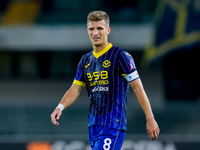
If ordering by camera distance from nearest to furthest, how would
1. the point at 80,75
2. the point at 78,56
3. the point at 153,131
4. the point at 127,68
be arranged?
the point at 153,131 < the point at 127,68 < the point at 80,75 < the point at 78,56

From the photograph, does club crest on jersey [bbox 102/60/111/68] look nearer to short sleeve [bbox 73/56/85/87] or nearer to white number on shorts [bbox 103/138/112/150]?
short sleeve [bbox 73/56/85/87]

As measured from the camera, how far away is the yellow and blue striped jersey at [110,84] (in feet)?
12.3

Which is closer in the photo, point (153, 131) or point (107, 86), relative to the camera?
point (153, 131)

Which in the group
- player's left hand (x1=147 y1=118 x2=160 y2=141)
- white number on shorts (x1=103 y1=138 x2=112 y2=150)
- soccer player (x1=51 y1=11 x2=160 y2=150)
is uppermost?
soccer player (x1=51 y1=11 x2=160 y2=150)

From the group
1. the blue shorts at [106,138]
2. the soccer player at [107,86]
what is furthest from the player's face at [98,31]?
the blue shorts at [106,138]

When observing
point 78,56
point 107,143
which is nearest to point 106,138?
point 107,143

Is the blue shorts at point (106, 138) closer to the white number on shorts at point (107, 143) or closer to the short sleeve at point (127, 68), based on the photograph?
the white number on shorts at point (107, 143)

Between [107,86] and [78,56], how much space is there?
1393 cm

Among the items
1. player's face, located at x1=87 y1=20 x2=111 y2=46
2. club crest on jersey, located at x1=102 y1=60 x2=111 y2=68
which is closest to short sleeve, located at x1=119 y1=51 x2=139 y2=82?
club crest on jersey, located at x1=102 y1=60 x2=111 y2=68

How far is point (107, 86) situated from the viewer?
3.80m

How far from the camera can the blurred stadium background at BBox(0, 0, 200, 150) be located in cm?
1445

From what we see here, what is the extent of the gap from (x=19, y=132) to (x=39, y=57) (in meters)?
5.43

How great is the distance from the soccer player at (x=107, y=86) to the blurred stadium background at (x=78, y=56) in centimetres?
903

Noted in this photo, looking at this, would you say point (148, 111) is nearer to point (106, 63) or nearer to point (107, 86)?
point (107, 86)
